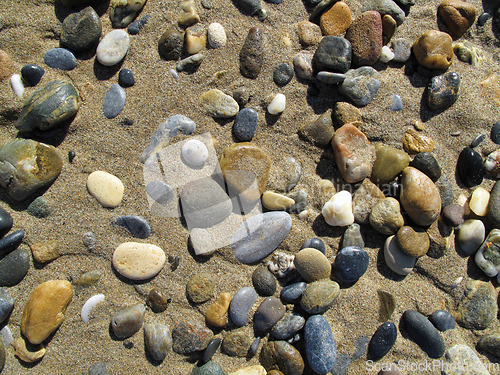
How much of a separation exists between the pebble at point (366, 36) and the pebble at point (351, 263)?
1.39 meters

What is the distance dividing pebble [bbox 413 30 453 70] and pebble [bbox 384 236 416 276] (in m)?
1.36

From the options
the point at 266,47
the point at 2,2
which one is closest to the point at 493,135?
the point at 266,47

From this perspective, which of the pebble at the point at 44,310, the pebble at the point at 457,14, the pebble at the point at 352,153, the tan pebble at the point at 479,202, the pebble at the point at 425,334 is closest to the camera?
the pebble at the point at 44,310

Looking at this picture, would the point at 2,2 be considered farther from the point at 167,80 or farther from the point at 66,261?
the point at 66,261

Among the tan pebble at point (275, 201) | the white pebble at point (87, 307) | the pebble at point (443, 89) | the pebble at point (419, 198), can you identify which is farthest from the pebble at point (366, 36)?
the white pebble at point (87, 307)

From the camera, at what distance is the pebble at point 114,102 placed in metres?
2.07

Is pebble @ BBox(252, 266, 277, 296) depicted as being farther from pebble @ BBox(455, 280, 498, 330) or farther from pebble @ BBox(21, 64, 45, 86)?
pebble @ BBox(21, 64, 45, 86)

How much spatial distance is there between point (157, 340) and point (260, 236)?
0.92 metres

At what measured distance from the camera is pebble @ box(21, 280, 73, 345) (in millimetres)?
1851

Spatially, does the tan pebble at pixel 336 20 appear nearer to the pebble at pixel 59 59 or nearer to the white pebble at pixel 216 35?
the white pebble at pixel 216 35

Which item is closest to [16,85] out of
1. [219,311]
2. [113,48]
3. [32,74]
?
[32,74]

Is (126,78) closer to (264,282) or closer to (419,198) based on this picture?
(264,282)

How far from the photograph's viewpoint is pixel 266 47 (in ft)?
7.20

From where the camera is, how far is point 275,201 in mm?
2047
